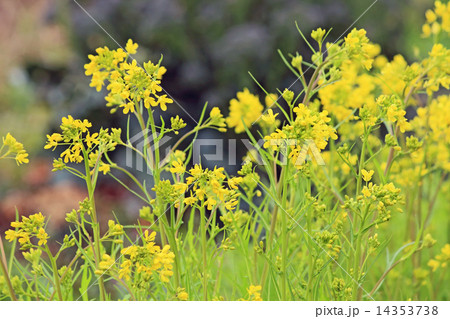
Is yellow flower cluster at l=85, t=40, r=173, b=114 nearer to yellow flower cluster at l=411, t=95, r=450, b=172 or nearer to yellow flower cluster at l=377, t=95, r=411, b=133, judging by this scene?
yellow flower cluster at l=377, t=95, r=411, b=133

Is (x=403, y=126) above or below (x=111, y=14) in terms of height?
below

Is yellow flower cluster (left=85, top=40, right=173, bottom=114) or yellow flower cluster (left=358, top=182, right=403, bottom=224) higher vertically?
yellow flower cluster (left=85, top=40, right=173, bottom=114)

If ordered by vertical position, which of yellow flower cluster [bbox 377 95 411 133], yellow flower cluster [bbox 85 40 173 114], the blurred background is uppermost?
the blurred background

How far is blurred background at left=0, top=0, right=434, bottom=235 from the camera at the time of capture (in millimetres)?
3289

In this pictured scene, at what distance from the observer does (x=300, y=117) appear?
3.19 feet

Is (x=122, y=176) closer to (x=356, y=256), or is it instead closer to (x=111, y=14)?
(x=111, y=14)

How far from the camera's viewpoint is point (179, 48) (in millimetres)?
3445

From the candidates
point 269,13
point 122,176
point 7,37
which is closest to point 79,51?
point 122,176

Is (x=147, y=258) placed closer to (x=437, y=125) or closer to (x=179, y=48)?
(x=437, y=125)

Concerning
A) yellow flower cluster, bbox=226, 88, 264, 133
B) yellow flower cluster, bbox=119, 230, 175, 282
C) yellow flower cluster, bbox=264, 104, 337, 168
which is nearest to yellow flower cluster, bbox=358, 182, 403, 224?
yellow flower cluster, bbox=264, 104, 337, 168

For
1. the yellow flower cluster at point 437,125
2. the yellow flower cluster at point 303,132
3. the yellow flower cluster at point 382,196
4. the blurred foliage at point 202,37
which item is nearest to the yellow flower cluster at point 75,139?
the yellow flower cluster at point 303,132

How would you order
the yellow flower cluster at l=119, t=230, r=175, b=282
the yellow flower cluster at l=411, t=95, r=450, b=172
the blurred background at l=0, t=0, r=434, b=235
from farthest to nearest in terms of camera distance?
1. the blurred background at l=0, t=0, r=434, b=235
2. the yellow flower cluster at l=411, t=95, r=450, b=172
3. the yellow flower cluster at l=119, t=230, r=175, b=282

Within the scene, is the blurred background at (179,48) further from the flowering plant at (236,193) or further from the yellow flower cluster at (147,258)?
the yellow flower cluster at (147,258)

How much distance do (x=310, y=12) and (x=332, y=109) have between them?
202 centimetres
